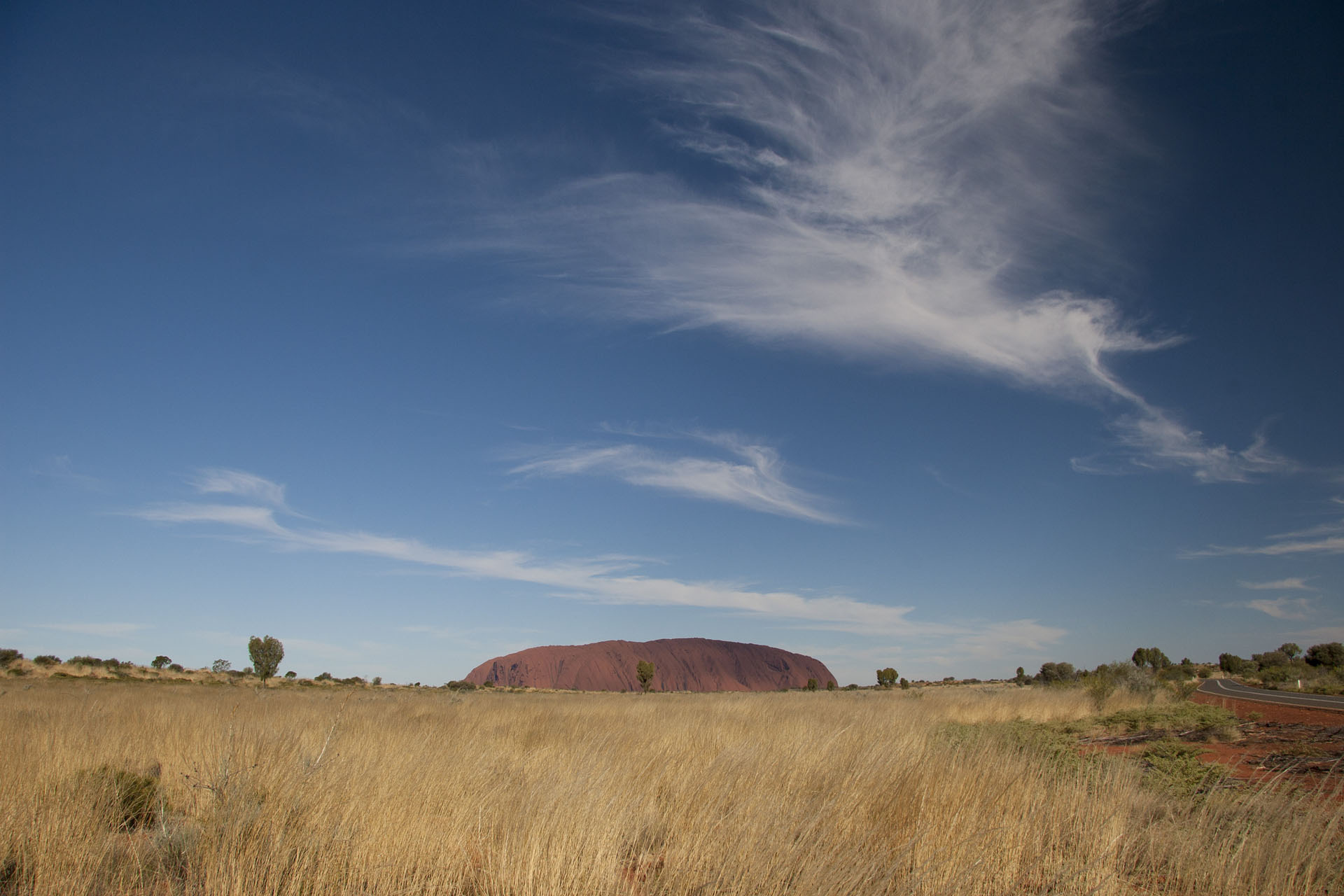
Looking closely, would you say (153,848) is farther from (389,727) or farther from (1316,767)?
(1316,767)

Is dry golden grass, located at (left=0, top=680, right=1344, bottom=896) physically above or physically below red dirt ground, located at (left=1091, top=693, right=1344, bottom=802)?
above

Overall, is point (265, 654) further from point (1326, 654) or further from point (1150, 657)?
point (1326, 654)

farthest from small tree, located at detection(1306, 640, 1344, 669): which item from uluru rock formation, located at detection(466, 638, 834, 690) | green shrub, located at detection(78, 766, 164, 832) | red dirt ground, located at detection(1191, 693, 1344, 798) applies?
uluru rock formation, located at detection(466, 638, 834, 690)

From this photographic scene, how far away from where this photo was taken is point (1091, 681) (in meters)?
23.4

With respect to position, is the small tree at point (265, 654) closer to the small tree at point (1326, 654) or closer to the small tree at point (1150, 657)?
the small tree at point (1150, 657)

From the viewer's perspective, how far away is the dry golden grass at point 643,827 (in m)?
3.61

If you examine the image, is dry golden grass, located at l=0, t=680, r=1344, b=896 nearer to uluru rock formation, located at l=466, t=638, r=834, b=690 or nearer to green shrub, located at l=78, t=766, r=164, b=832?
green shrub, located at l=78, t=766, r=164, b=832

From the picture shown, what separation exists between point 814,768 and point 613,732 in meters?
5.42

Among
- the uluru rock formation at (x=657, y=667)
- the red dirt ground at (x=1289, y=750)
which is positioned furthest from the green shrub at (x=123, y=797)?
the uluru rock formation at (x=657, y=667)

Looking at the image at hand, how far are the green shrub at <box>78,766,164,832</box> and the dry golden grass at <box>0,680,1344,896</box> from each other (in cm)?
14

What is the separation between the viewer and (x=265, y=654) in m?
48.6

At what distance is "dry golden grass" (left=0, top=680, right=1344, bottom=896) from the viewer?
3609 millimetres

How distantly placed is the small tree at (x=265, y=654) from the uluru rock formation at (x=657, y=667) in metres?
115

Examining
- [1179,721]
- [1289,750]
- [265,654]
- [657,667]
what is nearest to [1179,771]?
[1289,750]
